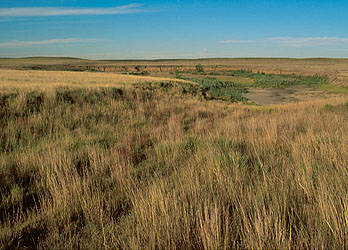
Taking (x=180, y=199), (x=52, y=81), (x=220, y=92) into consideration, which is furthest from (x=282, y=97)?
(x=180, y=199)

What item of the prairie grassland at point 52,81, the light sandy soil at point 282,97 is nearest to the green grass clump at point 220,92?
the light sandy soil at point 282,97

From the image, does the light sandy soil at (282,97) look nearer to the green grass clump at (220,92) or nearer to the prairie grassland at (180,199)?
the green grass clump at (220,92)

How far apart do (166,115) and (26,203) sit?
9402 mm

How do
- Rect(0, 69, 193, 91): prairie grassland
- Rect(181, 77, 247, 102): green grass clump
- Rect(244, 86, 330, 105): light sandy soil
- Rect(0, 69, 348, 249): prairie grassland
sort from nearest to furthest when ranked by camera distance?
1. Rect(0, 69, 348, 249): prairie grassland
2. Rect(0, 69, 193, 91): prairie grassland
3. Rect(181, 77, 247, 102): green grass clump
4. Rect(244, 86, 330, 105): light sandy soil

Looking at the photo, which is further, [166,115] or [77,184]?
[166,115]

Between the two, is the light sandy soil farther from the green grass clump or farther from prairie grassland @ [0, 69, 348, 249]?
prairie grassland @ [0, 69, 348, 249]

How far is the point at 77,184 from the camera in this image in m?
3.15

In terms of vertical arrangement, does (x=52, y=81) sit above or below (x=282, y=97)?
above

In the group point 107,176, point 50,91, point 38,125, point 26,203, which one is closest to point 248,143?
point 107,176

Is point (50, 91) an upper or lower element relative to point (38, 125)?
upper

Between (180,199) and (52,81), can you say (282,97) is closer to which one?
(52,81)

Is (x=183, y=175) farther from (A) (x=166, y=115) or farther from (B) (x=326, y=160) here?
(A) (x=166, y=115)

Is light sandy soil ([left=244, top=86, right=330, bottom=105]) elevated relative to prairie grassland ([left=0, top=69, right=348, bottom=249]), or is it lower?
lower

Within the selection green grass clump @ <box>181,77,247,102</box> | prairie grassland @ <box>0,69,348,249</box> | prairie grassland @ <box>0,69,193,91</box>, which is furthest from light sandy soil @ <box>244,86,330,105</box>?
prairie grassland @ <box>0,69,348,249</box>
